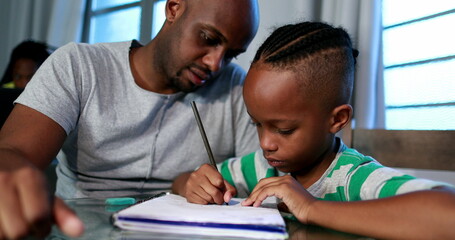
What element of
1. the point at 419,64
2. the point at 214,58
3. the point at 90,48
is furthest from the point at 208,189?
the point at 419,64

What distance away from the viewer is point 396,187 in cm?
60

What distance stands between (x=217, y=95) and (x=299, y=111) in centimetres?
48

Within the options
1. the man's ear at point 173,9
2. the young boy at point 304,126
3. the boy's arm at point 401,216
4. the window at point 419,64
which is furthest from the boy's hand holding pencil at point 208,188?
the window at point 419,64

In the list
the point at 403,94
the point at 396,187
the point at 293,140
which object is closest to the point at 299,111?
the point at 293,140

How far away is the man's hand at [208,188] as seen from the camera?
0.73 metres

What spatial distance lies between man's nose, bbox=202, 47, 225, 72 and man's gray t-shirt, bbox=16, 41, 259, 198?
0.18m

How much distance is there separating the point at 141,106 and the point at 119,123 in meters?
0.08

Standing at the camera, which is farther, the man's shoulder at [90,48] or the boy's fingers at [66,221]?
the man's shoulder at [90,48]

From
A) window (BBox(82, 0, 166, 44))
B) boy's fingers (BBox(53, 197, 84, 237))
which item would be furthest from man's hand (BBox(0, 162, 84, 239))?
window (BBox(82, 0, 166, 44))

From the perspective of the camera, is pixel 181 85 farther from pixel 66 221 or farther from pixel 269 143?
pixel 66 221

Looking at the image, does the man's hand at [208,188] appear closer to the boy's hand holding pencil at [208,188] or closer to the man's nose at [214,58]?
the boy's hand holding pencil at [208,188]

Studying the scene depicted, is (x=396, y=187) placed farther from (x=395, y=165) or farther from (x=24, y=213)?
(x=395, y=165)

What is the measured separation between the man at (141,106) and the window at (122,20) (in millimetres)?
1463

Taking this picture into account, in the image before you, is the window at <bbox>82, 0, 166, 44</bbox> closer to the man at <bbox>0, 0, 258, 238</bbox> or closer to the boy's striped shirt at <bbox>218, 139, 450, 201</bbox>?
the man at <bbox>0, 0, 258, 238</bbox>
